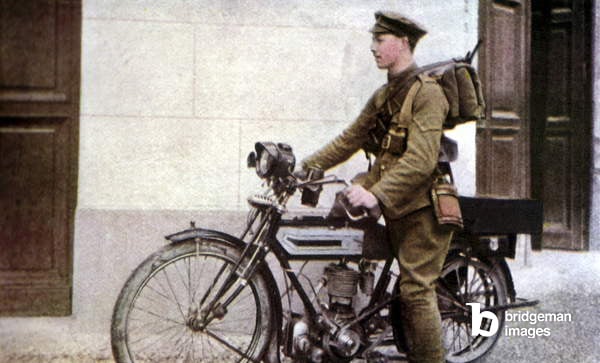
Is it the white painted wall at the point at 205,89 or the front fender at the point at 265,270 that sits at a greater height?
the white painted wall at the point at 205,89

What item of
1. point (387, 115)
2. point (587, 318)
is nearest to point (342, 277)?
point (387, 115)

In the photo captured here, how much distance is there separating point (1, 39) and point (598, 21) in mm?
5783

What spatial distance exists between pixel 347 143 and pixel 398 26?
761mm

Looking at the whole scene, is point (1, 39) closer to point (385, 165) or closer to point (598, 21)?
point (385, 165)

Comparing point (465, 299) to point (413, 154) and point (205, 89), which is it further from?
point (205, 89)

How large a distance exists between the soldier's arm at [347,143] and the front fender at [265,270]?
0.75 meters

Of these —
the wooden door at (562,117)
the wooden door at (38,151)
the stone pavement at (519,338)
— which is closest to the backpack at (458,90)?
the stone pavement at (519,338)

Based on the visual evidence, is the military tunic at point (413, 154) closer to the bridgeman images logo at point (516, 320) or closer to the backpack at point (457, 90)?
the backpack at point (457, 90)

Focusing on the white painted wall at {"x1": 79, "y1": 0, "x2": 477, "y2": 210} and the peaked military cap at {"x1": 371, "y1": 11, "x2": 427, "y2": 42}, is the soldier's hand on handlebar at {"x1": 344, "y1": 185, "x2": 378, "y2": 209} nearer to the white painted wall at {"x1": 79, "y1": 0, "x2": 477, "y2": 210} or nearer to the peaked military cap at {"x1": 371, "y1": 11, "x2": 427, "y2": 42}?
the peaked military cap at {"x1": 371, "y1": 11, "x2": 427, "y2": 42}

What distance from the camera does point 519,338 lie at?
4.90m

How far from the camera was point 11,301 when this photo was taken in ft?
16.4

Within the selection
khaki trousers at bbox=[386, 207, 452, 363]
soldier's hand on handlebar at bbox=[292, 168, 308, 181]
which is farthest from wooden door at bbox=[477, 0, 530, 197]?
soldier's hand on handlebar at bbox=[292, 168, 308, 181]

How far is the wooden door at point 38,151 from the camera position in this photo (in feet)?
16.4

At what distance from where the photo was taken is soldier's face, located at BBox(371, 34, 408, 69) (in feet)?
12.3
